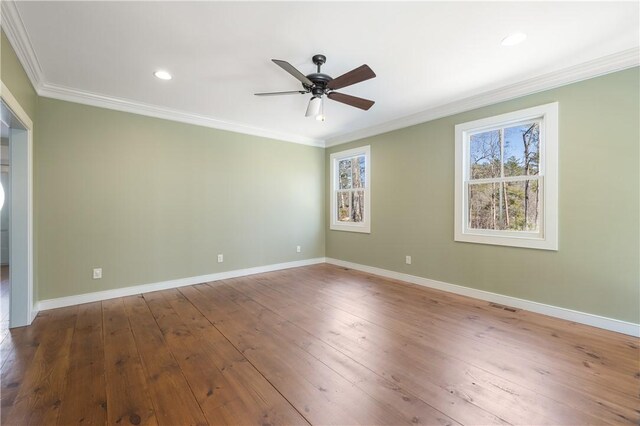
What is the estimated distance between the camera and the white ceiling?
1999 mm

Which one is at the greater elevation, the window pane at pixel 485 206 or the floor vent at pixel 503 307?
the window pane at pixel 485 206

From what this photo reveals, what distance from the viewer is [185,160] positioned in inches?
166

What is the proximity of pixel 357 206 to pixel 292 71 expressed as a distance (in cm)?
344

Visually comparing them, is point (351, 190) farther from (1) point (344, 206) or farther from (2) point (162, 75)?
(2) point (162, 75)

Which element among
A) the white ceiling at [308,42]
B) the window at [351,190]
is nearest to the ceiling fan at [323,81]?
the white ceiling at [308,42]

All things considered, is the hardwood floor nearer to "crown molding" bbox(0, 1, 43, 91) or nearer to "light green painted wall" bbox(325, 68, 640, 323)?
"light green painted wall" bbox(325, 68, 640, 323)

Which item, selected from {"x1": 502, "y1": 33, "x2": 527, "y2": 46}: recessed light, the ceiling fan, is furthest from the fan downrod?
{"x1": 502, "y1": 33, "x2": 527, "y2": 46}: recessed light

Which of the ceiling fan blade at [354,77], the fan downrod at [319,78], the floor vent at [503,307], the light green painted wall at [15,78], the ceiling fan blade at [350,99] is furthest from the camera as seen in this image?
the floor vent at [503,307]

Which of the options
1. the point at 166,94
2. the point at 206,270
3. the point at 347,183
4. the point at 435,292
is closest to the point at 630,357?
the point at 435,292

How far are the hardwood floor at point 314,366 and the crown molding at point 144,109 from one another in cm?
257

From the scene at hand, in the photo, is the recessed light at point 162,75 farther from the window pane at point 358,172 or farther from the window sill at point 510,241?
the window sill at point 510,241

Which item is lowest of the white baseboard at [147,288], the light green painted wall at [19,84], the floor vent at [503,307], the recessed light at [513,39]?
the floor vent at [503,307]

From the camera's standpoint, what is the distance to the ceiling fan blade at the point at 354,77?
2221 millimetres

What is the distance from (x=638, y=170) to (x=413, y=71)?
2284 millimetres
